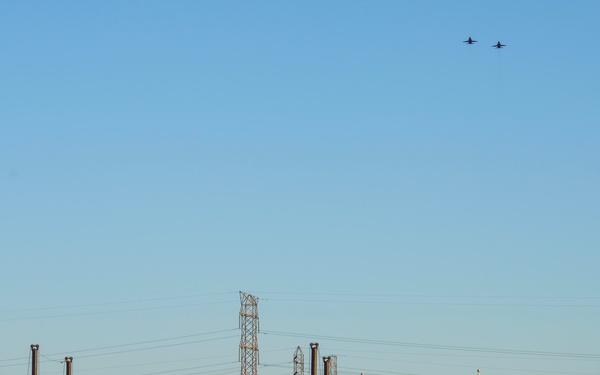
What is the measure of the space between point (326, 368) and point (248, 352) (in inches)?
779

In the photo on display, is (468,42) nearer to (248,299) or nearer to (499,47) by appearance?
(499,47)

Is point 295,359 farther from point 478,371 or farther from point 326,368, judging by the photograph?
point 326,368

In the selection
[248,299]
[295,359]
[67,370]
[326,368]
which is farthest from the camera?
[295,359]

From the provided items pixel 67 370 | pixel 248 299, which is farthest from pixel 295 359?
pixel 67 370

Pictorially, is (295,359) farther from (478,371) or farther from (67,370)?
(67,370)

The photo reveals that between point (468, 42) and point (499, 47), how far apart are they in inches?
136

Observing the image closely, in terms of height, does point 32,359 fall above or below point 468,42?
below

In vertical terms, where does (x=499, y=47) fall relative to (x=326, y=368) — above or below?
above

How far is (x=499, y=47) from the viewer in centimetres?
15300

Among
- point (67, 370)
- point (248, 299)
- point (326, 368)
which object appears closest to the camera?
point (326, 368)

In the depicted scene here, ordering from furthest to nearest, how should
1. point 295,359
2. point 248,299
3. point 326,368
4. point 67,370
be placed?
point 295,359 < point 248,299 < point 67,370 < point 326,368

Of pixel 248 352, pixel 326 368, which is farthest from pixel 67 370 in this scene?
pixel 326 368

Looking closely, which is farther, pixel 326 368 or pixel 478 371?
pixel 478 371

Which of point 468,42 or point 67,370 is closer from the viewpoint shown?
point 67,370
